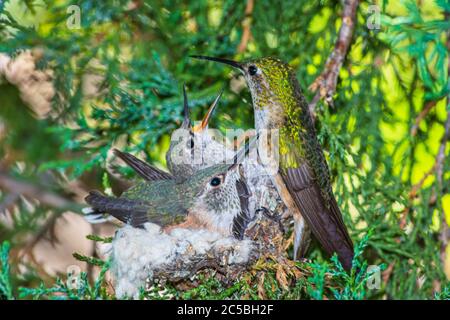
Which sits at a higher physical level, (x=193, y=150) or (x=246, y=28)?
(x=246, y=28)

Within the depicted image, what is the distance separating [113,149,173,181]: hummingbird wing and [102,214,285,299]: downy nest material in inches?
24.9

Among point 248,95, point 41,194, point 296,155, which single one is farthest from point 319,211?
point 41,194

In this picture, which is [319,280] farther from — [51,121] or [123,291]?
[51,121]

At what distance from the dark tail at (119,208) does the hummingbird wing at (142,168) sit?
1.00ft

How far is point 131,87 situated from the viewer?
4.22 meters

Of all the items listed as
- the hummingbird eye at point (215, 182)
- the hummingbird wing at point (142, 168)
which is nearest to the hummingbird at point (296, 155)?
the hummingbird eye at point (215, 182)

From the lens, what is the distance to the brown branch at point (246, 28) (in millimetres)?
4477

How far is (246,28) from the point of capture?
4.54m

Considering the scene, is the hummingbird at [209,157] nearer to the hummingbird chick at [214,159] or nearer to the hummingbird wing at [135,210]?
the hummingbird chick at [214,159]

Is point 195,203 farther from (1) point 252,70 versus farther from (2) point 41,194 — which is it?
(2) point 41,194

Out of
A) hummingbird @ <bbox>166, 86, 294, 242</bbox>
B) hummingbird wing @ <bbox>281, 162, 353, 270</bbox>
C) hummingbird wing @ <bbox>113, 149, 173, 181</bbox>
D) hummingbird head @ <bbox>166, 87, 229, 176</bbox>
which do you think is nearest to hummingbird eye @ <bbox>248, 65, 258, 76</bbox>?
hummingbird @ <bbox>166, 86, 294, 242</bbox>

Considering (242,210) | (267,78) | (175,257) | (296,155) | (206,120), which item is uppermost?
(267,78)

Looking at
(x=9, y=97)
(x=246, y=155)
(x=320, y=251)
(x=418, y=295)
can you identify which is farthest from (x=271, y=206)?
(x=9, y=97)

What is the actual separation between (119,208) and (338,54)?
1.61m
